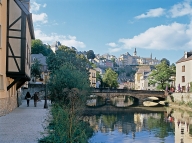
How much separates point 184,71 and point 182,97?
27.0ft

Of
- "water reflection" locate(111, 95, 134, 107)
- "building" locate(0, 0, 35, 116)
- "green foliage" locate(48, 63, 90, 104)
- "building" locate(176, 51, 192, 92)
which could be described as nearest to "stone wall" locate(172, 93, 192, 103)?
"building" locate(176, 51, 192, 92)

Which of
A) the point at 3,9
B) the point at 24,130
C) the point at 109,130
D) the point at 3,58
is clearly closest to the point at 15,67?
the point at 3,58

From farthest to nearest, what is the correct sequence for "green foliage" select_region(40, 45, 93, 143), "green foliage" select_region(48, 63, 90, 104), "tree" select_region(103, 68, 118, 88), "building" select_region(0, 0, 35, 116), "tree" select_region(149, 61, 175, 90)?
"tree" select_region(103, 68, 118, 88)
"tree" select_region(149, 61, 175, 90)
"green foliage" select_region(48, 63, 90, 104)
"building" select_region(0, 0, 35, 116)
"green foliage" select_region(40, 45, 93, 143)

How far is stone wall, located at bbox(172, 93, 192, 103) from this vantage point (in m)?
38.9

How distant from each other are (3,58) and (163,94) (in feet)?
131

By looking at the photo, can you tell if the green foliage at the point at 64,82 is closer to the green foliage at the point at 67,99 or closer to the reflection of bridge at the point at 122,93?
the green foliage at the point at 67,99

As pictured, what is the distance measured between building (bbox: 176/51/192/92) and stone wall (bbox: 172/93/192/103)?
273cm

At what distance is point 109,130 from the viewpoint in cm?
1920

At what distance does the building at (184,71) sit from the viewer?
152 ft

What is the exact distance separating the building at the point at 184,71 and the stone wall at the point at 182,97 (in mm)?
2730

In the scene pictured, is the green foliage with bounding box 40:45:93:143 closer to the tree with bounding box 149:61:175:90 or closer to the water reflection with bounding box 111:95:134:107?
the water reflection with bounding box 111:95:134:107

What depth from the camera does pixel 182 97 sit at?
41594 mm

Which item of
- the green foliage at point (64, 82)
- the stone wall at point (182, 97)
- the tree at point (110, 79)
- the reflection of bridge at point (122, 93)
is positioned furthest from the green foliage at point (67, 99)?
the tree at point (110, 79)

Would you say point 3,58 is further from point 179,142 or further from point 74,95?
point 179,142
